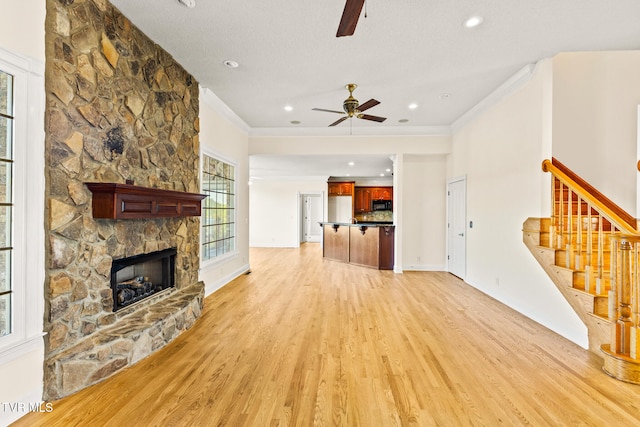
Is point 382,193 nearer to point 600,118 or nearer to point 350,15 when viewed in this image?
point 600,118

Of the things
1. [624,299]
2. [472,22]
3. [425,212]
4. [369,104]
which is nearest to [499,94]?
[472,22]

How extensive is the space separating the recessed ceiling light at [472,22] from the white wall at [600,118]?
5.61 feet

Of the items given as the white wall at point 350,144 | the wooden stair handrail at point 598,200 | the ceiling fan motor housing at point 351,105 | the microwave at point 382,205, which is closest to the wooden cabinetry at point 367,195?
the microwave at point 382,205

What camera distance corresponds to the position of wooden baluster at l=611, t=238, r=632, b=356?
2311 millimetres

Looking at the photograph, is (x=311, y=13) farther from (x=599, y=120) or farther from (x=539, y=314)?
(x=539, y=314)

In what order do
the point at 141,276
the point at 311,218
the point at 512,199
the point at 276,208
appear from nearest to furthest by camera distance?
the point at 141,276 < the point at 512,199 < the point at 276,208 < the point at 311,218

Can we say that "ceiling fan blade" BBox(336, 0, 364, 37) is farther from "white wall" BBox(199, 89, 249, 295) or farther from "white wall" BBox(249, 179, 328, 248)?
"white wall" BBox(249, 179, 328, 248)

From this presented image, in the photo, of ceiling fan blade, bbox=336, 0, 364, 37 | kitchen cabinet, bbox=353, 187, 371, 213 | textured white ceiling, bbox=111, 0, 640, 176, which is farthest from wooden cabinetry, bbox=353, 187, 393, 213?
ceiling fan blade, bbox=336, 0, 364, 37

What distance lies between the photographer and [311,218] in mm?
12062

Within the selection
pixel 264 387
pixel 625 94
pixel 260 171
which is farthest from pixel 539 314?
pixel 260 171

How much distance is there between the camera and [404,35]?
9.65 ft

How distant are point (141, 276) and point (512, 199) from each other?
4.58 m

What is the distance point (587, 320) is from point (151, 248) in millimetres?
4194

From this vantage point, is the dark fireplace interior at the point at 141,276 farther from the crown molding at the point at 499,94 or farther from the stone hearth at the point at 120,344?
the crown molding at the point at 499,94
